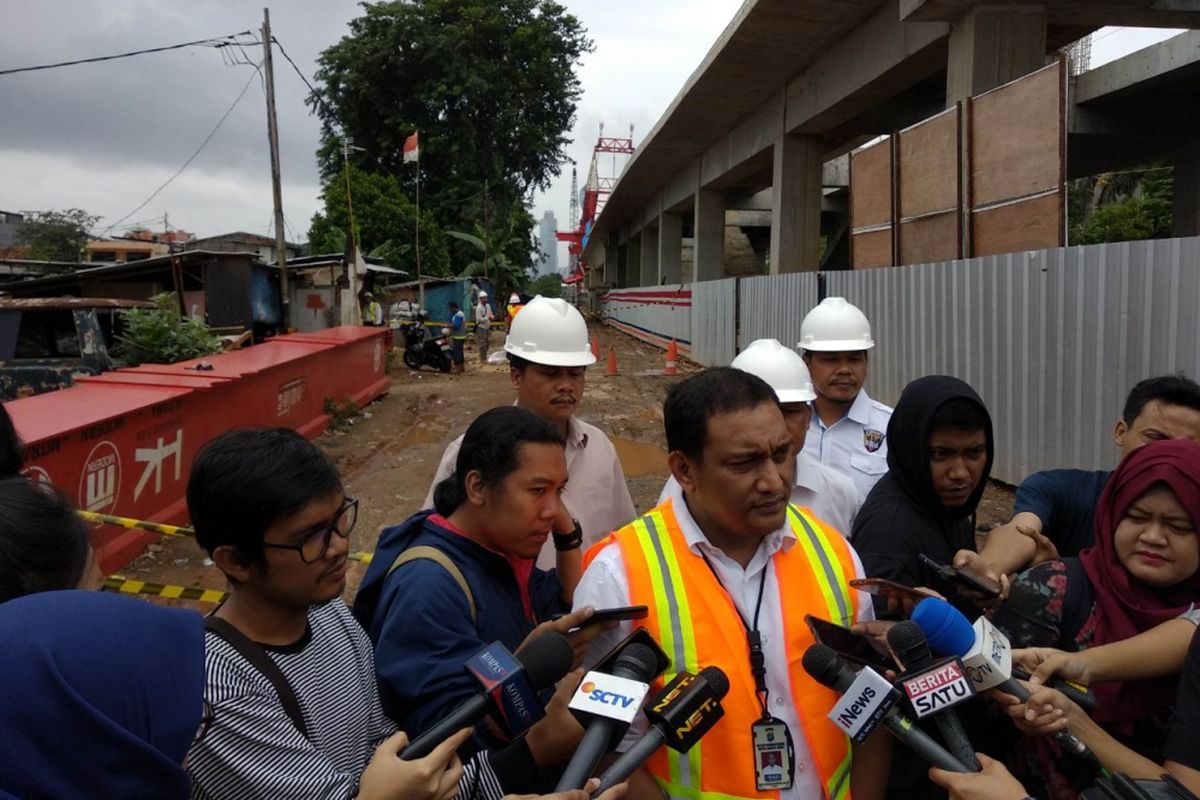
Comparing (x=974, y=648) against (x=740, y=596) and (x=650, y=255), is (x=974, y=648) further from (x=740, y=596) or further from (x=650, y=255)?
(x=650, y=255)

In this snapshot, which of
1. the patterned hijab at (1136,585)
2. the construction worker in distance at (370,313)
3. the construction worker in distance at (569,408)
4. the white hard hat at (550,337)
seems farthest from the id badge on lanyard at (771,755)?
the construction worker in distance at (370,313)

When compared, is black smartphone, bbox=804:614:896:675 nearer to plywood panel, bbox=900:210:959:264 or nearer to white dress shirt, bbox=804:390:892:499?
white dress shirt, bbox=804:390:892:499

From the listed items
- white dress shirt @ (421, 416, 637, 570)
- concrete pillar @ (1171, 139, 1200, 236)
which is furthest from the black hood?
concrete pillar @ (1171, 139, 1200, 236)

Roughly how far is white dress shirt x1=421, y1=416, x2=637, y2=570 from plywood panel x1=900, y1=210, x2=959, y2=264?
22.0ft

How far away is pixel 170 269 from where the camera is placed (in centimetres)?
1688

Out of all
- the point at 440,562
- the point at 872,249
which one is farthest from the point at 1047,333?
the point at 440,562

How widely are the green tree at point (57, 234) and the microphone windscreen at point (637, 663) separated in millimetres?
52372

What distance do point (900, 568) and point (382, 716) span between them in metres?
1.39

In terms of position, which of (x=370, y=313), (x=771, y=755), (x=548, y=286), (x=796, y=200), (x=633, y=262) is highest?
(x=548, y=286)

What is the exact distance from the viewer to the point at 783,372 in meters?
3.34

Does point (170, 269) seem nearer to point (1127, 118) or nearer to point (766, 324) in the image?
point (766, 324)

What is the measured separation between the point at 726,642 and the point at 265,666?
0.93 metres

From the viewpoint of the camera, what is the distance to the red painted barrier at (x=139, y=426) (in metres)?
5.14

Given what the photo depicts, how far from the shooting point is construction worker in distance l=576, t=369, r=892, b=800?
5.30ft
